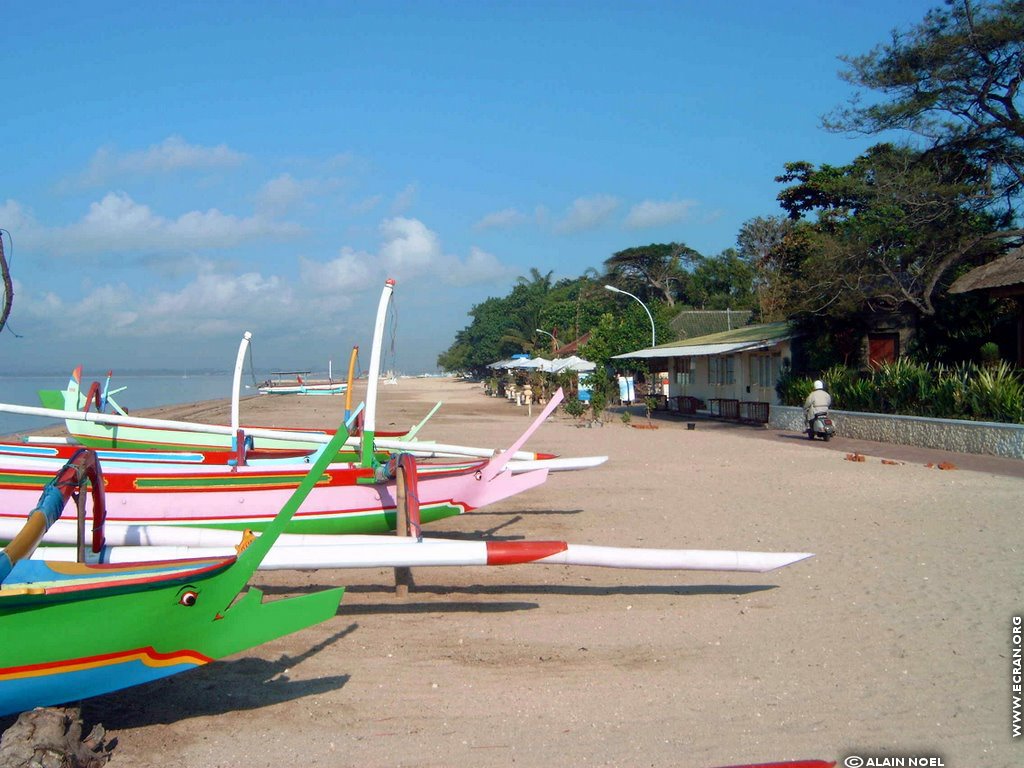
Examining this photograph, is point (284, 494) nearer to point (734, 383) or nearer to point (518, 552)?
point (518, 552)

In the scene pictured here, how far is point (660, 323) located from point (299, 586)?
32.5m

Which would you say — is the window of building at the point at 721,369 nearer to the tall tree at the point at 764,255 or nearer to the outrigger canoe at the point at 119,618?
the tall tree at the point at 764,255

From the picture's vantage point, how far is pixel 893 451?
16.4m

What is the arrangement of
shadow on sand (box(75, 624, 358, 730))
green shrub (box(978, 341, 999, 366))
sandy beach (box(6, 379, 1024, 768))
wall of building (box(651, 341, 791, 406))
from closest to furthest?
1. sandy beach (box(6, 379, 1024, 768))
2. shadow on sand (box(75, 624, 358, 730))
3. green shrub (box(978, 341, 999, 366))
4. wall of building (box(651, 341, 791, 406))

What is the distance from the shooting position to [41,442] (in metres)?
12.8

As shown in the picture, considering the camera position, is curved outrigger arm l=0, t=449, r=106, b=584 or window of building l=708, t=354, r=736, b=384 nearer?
curved outrigger arm l=0, t=449, r=106, b=584

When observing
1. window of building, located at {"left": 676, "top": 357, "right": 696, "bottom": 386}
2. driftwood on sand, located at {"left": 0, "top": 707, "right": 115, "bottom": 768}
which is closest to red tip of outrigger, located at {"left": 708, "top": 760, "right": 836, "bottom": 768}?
driftwood on sand, located at {"left": 0, "top": 707, "right": 115, "bottom": 768}

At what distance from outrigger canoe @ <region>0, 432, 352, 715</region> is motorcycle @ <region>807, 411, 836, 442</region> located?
16.2 m

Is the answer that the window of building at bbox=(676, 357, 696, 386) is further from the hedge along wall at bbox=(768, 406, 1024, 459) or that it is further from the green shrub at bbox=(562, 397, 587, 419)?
the hedge along wall at bbox=(768, 406, 1024, 459)

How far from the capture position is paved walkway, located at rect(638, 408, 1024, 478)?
1357 cm

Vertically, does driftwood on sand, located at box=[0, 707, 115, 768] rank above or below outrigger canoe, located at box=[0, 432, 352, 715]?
below

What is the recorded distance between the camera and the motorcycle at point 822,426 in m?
18.7

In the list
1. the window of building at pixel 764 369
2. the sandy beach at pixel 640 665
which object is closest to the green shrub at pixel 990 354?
the window of building at pixel 764 369

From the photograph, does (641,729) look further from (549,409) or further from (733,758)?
(549,409)
